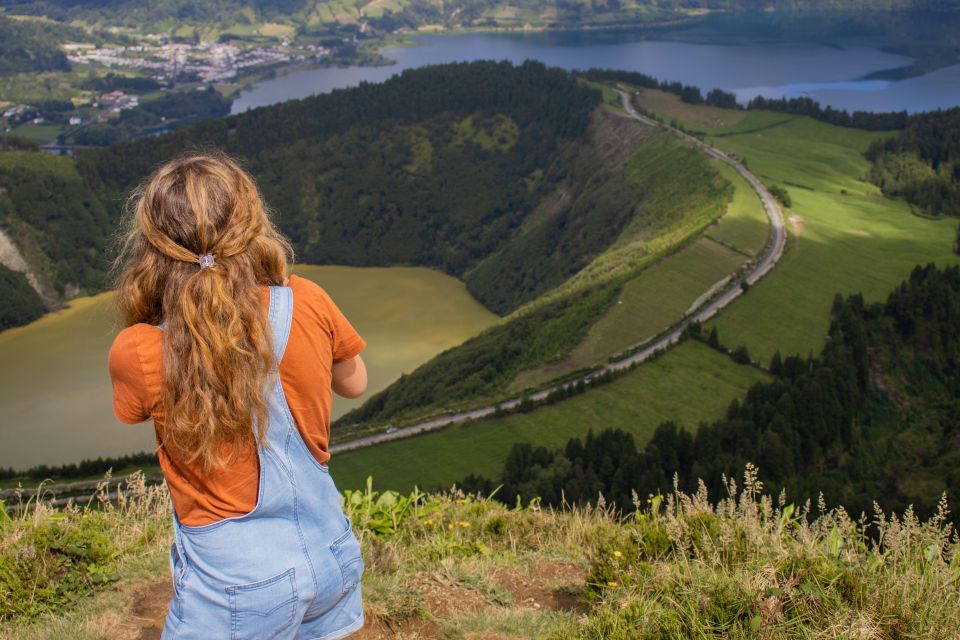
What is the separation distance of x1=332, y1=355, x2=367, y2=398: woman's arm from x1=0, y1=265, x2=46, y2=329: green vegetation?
327ft

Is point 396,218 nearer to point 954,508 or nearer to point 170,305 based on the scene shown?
point 954,508

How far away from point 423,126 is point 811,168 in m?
62.5

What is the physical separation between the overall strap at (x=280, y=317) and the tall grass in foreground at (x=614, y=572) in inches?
105

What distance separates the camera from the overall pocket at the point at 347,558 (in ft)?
15.5

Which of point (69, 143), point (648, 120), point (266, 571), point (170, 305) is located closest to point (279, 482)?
point (266, 571)

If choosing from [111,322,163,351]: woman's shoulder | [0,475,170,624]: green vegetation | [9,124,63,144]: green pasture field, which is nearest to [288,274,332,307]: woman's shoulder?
[111,322,163,351]: woman's shoulder

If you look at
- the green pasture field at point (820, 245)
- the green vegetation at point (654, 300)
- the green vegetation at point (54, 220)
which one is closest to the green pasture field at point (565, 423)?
the green pasture field at point (820, 245)

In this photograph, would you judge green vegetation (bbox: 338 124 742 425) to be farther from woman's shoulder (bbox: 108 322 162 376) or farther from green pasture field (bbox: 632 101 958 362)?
woman's shoulder (bbox: 108 322 162 376)

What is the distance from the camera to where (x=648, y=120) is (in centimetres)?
11088

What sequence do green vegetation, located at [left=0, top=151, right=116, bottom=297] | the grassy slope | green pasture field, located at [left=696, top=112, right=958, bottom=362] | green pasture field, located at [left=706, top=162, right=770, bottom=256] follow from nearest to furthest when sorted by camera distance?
the grassy slope, green pasture field, located at [left=696, top=112, right=958, bottom=362], green pasture field, located at [left=706, top=162, right=770, bottom=256], green vegetation, located at [left=0, top=151, right=116, bottom=297]

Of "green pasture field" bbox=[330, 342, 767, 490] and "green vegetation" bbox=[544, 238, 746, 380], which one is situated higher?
"green vegetation" bbox=[544, 238, 746, 380]

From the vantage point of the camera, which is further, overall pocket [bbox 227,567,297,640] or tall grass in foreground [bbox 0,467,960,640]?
tall grass in foreground [bbox 0,467,960,640]

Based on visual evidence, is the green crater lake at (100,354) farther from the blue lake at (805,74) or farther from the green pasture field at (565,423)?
the blue lake at (805,74)

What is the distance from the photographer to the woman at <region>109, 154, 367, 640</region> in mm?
4316
